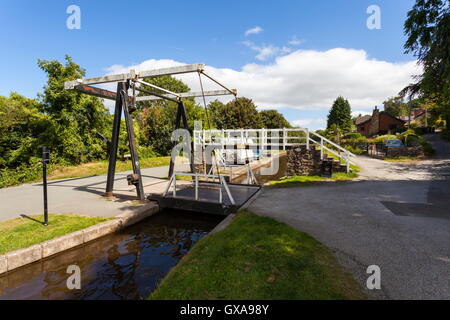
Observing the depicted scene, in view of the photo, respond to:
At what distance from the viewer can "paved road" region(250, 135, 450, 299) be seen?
3.22 metres

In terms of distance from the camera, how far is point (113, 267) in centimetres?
457

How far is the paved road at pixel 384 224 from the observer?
10.6 feet

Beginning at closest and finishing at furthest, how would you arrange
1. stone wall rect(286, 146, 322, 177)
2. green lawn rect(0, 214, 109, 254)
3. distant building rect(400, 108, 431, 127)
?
green lawn rect(0, 214, 109, 254) → stone wall rect(286, 146, 322, 177) → distant building rect(400, 108, 431, 127)

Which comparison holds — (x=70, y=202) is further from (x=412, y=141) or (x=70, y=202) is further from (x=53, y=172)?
(x=412, y=141)

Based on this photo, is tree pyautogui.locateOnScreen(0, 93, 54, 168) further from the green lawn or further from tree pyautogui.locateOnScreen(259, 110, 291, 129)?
tree pyautogui.locateOnScreen(259, 110, 291, 129)

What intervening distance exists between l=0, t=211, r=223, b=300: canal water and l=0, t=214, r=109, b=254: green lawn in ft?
1.81

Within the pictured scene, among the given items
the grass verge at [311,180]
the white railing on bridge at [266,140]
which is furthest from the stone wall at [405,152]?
the grass verge at [311,180]

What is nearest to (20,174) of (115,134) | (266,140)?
(115,134)

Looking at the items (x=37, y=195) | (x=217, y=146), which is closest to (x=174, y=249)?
(x=37, y=195)

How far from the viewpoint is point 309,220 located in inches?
221

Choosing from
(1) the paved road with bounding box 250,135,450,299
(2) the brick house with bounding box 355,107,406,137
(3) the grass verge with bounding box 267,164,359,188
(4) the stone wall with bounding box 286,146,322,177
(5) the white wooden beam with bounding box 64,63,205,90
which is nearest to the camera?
(1) the paved road with bounding box 250,135,450,299

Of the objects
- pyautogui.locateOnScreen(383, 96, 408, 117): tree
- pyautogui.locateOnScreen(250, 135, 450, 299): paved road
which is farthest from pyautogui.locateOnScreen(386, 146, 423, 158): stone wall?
pyautogui.locateOnScreen(383, 96, 408, 117): tree

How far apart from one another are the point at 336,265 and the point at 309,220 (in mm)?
2118
